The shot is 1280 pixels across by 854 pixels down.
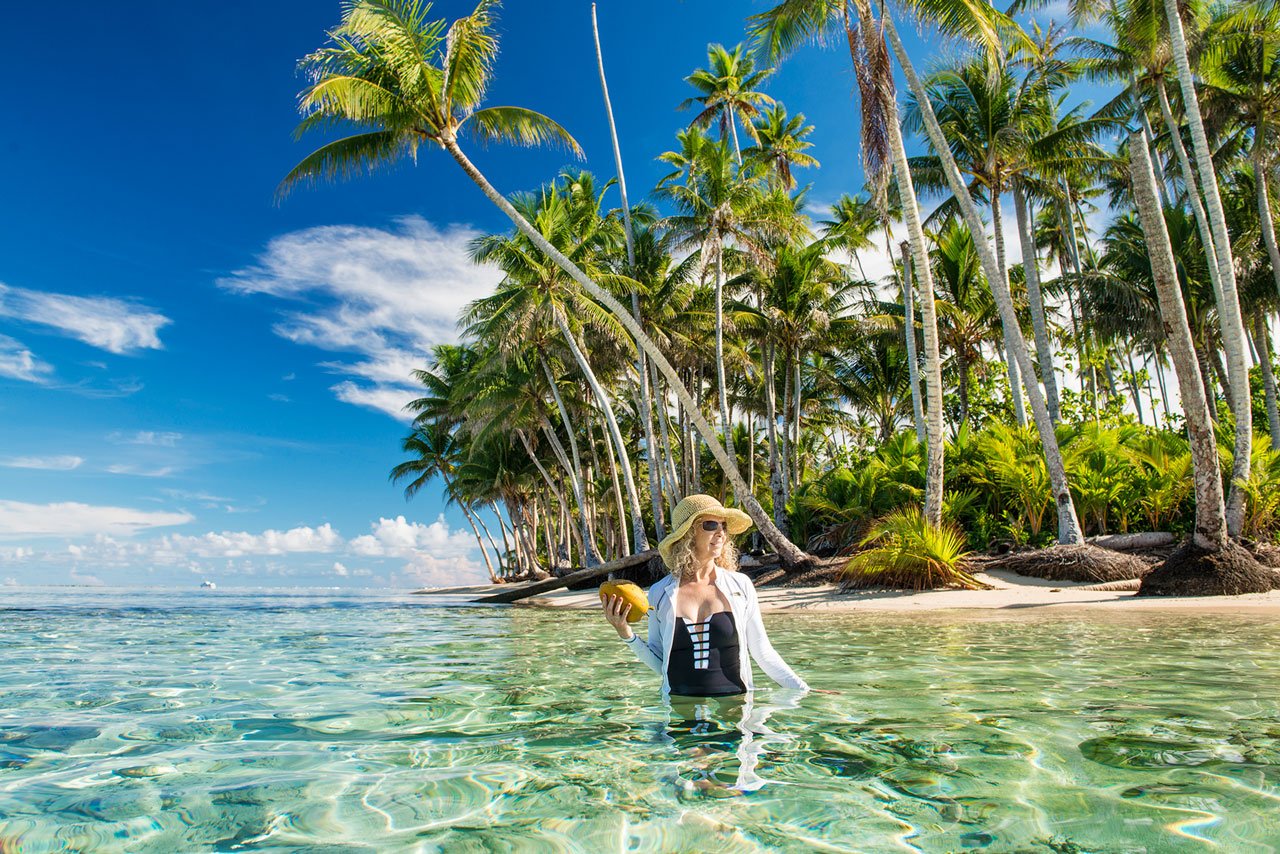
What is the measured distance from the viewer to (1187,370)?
12.8 meters

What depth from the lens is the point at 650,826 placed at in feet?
9.22

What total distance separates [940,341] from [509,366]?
16615mm

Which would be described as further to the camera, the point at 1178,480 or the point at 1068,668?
the point at 1178,480

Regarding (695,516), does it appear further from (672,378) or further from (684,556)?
(672,378)

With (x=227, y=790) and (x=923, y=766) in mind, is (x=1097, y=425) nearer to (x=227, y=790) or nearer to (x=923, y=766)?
(x=923, y=766)

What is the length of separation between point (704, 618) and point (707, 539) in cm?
42

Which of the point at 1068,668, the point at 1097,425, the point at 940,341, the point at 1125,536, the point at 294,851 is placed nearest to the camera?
the point at 294,851

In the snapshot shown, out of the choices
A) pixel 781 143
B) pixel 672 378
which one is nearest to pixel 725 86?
pixel 781 143

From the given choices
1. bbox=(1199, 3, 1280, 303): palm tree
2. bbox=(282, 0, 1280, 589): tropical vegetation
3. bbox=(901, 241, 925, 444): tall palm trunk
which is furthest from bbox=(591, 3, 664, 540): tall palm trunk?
bbox=(1199, 3, 1280, 303): palm tree

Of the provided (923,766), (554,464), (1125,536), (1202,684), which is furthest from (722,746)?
(554,464)

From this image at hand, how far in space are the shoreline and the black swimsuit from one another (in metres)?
9.51

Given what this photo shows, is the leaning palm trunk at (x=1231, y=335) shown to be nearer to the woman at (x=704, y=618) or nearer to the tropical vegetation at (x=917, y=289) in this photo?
the tropical vegetation at (x=917, y=289)

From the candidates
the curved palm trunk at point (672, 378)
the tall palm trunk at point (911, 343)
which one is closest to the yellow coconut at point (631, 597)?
the curved palm trunk at point (672, 378)

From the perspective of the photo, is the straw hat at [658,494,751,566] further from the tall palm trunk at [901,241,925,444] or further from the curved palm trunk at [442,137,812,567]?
the tall palm trunk at [901,241,925,444]
